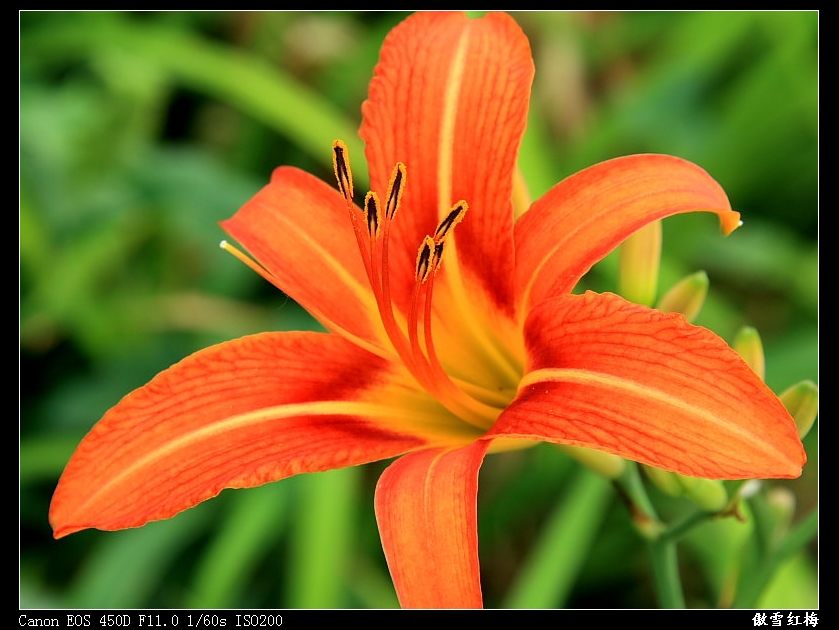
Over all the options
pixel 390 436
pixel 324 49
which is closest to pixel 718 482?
pixel 390 436

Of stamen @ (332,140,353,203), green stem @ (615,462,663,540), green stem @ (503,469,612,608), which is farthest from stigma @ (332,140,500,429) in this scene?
green stem @ (503,469,612,608)

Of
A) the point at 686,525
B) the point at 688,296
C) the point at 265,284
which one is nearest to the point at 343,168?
the point at 688,296

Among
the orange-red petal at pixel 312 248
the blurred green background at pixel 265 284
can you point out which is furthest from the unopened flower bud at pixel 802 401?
the blurred green background at pixel 265 284

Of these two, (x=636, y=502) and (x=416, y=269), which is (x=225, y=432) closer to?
(x=416, y=269)

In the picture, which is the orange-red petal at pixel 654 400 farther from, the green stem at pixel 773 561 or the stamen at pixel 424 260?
the green stem at pixel 773 561

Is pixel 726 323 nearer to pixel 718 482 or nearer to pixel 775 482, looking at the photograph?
pixel 775 482

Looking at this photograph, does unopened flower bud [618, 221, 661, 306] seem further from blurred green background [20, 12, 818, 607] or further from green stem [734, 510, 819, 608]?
blurred green background [20, 12, 818, 607]
